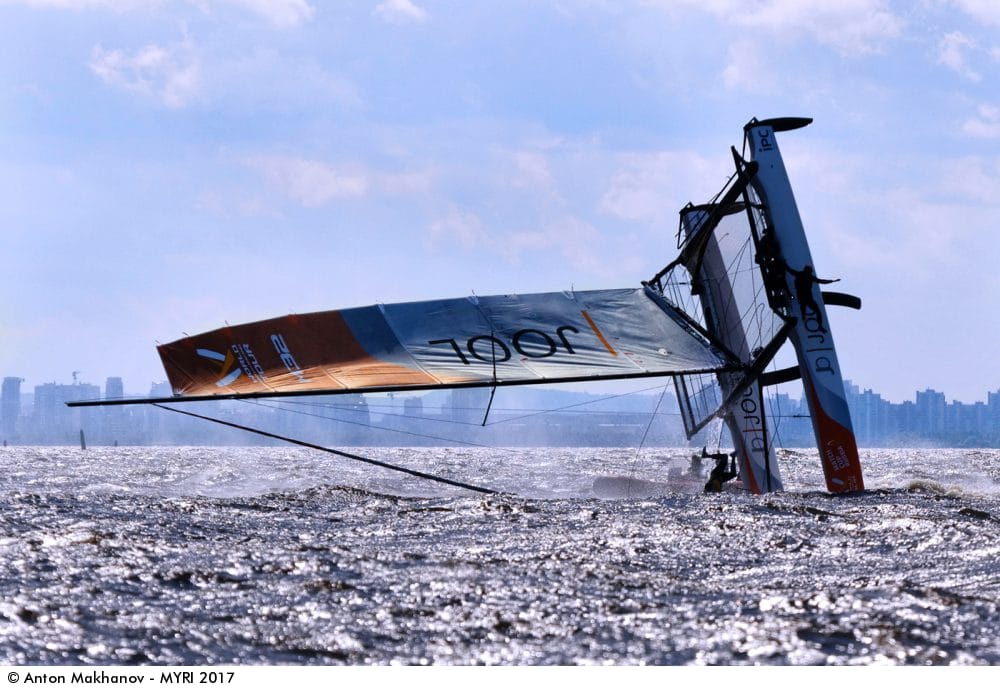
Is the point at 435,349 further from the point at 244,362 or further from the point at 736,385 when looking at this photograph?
the point at 736,385

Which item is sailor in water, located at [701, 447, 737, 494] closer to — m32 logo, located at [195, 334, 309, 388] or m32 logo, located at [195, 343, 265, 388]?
m32 logo, located at [195, 334, 309, 388]

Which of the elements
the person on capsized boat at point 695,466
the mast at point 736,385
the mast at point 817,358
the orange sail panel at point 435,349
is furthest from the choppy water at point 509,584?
the person on capsized boat at point 695,466

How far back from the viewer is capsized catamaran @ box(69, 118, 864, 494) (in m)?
16.6

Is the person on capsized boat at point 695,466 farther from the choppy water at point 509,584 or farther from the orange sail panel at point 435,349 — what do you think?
the choppy water at point 509,584

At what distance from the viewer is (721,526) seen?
503 inches

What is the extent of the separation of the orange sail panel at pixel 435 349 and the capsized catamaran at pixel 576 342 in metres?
0.02

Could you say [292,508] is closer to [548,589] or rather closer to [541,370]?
[541,370]

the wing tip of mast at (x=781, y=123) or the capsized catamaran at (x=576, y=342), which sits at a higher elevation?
the wing tip of mast at (x=781, y=123)

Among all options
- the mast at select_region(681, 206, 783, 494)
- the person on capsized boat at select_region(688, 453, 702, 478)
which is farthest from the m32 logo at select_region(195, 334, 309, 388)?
the person on capsized boat at select_region(688, 453, 702, 478)

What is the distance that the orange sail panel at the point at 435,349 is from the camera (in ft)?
54.2

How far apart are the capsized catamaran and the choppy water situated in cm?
167

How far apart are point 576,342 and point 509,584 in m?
8.09
